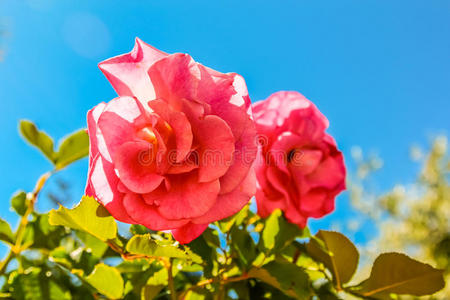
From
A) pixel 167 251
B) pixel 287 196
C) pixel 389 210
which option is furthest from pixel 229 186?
pixel 389 210

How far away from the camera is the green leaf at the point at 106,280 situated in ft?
1.50

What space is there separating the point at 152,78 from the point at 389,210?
256 inches

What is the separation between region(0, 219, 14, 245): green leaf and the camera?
20.4 inches

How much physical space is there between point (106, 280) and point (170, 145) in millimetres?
186

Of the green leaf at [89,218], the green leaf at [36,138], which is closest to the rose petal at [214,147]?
the green leaf at [89,218]

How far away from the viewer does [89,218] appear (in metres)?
0.39

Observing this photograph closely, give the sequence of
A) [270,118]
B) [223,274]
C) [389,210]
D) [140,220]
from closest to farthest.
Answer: [140,220] → [223,274] → [270,118] → [389,210]

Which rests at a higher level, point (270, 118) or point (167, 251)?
point (270, 118)

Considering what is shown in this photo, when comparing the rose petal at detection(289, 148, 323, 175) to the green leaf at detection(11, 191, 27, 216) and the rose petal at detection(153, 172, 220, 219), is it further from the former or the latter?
the green leaf at detection(11, 191, 27, 216)

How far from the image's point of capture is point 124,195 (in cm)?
37

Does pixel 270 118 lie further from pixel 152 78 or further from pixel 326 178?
pixel 152 78

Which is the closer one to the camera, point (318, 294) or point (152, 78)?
point (152, 78)

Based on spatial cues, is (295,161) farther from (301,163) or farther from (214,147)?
(214,147)

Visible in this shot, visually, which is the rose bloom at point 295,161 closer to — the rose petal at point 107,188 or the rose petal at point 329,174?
the rose petal at point 329,174
